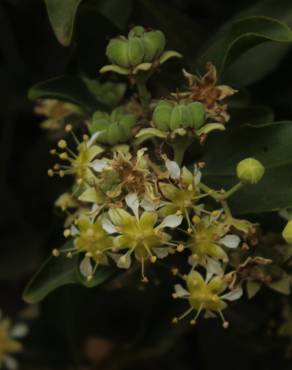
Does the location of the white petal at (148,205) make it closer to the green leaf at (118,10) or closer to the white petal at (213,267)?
the white petal at (213,267)

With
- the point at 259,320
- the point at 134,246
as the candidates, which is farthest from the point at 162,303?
the point at 134,246

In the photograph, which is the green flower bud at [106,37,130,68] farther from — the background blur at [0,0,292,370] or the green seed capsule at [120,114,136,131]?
the background blur at [0,0,292,370]

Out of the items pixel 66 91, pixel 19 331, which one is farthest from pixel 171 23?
pixel 19 331

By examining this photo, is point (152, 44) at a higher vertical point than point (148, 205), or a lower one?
higher

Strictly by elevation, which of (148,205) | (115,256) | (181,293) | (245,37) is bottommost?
(181,293)

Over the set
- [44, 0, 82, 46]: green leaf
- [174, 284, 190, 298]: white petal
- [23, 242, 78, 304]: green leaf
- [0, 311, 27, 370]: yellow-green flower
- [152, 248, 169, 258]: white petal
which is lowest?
[0, 311, 27, 370]: yellow-green flower

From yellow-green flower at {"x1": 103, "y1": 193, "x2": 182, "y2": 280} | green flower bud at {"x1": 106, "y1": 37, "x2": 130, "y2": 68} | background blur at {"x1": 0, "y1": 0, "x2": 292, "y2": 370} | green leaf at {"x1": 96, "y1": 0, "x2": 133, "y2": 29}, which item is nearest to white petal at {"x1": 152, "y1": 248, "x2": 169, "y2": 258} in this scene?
yellow-green flower at {"x1": 103, "y1": 193, "x2": 182, "y2": 280}

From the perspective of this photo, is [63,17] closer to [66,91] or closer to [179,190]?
[66,91]

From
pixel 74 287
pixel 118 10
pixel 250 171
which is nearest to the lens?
pixel 250 171
